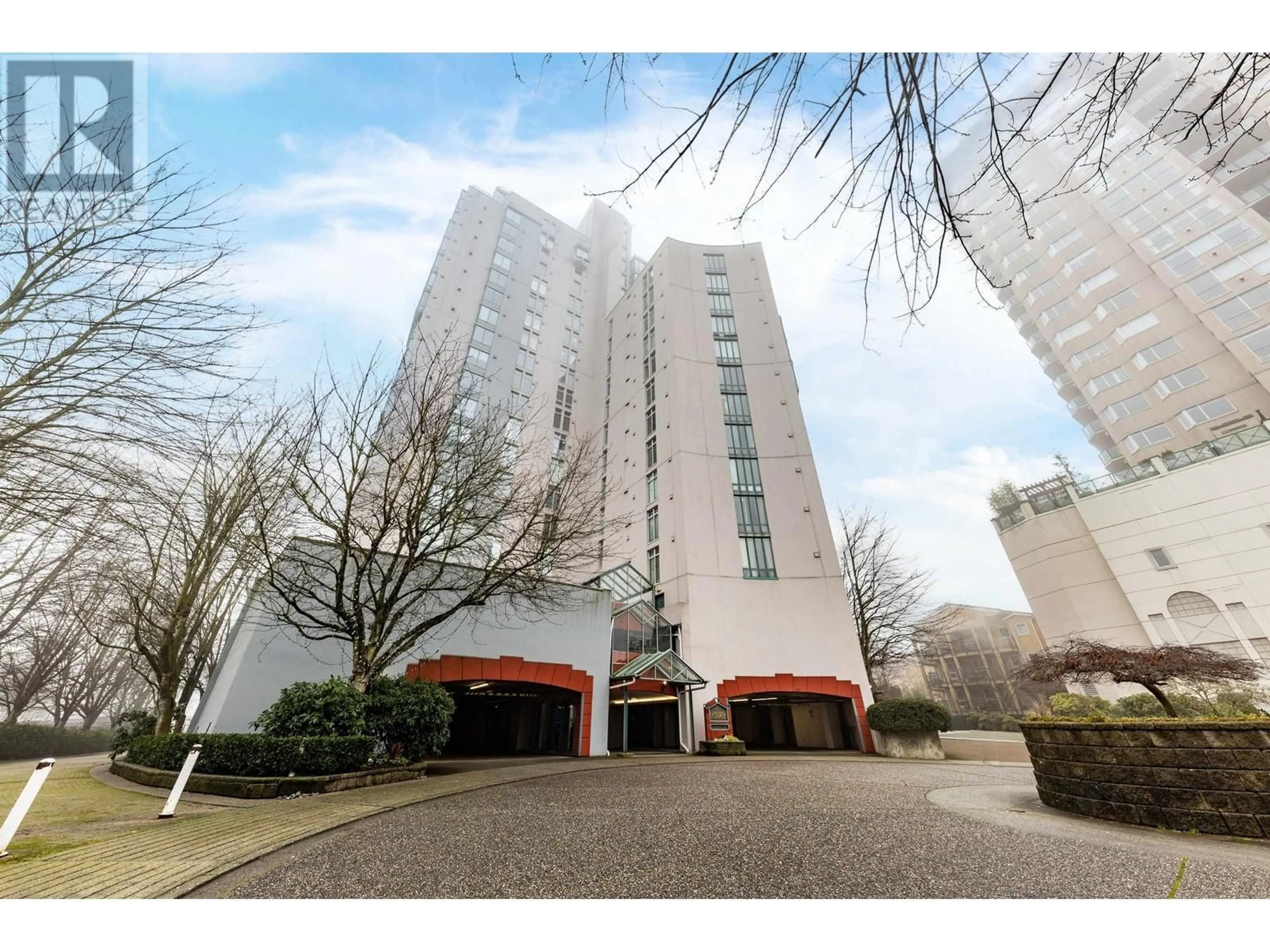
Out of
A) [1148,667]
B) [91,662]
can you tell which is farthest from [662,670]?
[91,662]

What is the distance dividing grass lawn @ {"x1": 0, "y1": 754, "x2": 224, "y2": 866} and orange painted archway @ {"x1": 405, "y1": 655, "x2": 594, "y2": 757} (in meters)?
5.01

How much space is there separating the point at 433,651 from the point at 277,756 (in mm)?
5231

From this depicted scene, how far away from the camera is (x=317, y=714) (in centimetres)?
756

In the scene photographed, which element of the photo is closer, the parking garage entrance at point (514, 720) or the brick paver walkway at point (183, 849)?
the brick paver walkway at point (183, 849)

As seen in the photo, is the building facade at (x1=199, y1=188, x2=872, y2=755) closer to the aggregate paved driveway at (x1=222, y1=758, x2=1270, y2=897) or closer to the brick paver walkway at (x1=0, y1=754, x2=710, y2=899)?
the brick paver walkway at (x1=0, y1=754, x2=710, y2=899)

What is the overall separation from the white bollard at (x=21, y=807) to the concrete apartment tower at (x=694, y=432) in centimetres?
1033

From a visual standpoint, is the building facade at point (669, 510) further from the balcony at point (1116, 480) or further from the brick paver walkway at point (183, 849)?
the balcony at point (1116, 480)

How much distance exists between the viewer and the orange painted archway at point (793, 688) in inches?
747

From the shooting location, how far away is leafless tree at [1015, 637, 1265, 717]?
673cm

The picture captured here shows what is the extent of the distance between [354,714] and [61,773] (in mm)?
9155

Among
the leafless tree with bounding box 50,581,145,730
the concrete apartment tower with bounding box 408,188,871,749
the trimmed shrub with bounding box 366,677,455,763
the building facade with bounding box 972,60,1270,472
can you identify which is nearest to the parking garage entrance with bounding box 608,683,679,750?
the concrete apartment tower with bounding box 408,188,871,749

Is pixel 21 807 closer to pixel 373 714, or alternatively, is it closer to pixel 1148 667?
pixel 373 714

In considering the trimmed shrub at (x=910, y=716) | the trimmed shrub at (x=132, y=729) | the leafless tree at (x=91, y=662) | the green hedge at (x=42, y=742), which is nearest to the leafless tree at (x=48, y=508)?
the leafless tree at (x=91, y=662)

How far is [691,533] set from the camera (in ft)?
73.5
